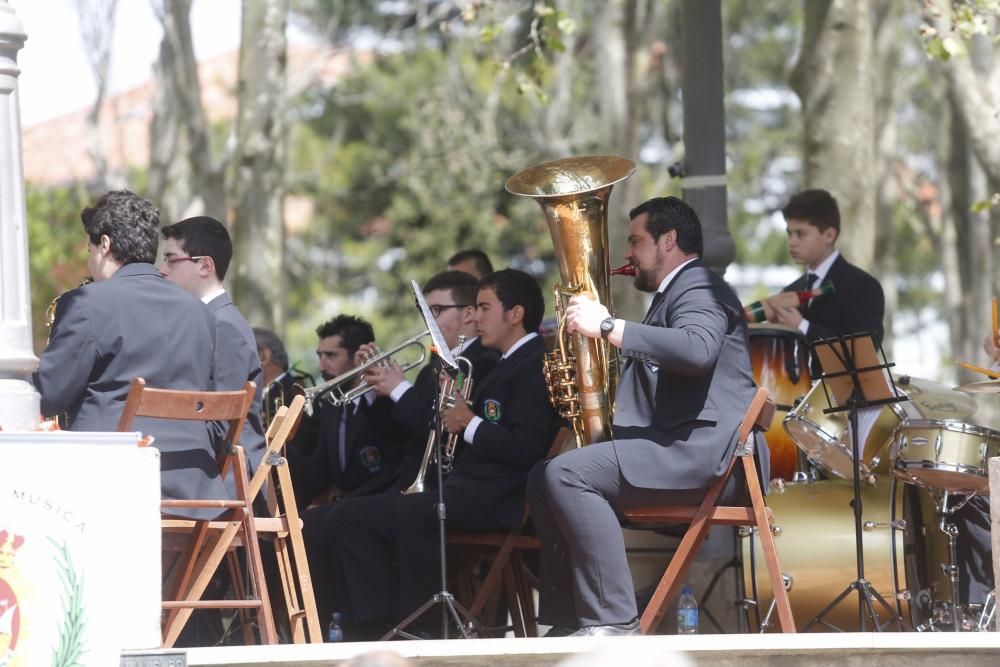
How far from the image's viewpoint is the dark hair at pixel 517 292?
283 inches

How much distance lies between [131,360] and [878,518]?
3406 mm

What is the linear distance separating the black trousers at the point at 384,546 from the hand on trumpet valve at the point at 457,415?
29cm

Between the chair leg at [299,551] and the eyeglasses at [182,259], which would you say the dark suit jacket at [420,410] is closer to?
the chair leg at [299,551]

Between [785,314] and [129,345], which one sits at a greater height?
[129,345]

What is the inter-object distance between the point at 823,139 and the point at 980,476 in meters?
5.46

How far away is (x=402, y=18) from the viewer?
3122 cm

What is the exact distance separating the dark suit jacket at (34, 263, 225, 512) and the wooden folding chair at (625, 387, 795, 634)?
5.70 ft

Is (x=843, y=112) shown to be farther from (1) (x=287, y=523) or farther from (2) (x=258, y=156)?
(1) (x=287, y=523)

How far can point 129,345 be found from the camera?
5.63 metres

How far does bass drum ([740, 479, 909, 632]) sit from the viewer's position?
22.4ft

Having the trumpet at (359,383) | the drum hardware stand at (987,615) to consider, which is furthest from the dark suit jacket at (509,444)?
the drum hardware stand at (987,615)

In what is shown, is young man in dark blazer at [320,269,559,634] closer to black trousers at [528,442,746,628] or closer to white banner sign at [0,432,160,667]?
black trousers at [528,442,746,628]

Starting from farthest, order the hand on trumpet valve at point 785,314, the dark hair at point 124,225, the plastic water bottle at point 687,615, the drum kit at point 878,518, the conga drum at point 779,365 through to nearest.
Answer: the hand on trumpet valve at point 785,314 → the conga drum at point 779,365 → the plastic water bottle at point 687,615 → the drum kit at point 878,518 → the dark hair at point 124,225

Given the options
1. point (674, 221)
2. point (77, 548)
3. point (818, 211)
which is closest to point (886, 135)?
point (818, 211)
